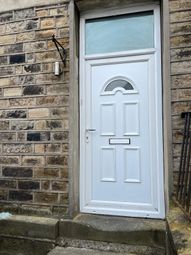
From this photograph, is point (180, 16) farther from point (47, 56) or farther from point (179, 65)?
point (47, 56)

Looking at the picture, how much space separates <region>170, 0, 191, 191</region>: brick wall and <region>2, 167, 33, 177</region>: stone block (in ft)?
5.76

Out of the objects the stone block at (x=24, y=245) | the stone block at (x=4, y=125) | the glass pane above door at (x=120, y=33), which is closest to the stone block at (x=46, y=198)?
the stone block at (x=24, y=245)

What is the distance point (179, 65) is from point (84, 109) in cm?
123

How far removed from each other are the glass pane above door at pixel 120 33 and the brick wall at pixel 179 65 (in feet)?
1.15

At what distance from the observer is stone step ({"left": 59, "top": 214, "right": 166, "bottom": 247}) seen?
298cm

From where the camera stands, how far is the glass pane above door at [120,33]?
348 cm

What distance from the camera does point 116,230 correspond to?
3080 mm

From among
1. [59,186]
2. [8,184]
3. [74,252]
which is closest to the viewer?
[74,252]

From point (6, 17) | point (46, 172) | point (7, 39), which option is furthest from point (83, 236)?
point (6, 17)

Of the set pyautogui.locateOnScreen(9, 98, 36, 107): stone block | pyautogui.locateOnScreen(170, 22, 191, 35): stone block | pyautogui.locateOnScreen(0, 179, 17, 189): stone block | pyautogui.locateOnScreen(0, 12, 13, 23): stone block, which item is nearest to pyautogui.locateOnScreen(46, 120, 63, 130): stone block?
pyautogui.locateOnScreen(9, 98, 36, 107): stone block

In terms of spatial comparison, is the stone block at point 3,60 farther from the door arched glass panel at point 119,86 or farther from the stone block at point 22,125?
the door arched glass panel at point 119,86

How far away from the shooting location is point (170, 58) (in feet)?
10.3

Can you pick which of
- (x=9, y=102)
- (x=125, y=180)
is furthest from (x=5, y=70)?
(x=125, y=180)

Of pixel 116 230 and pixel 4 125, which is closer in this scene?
pixel 116 230
